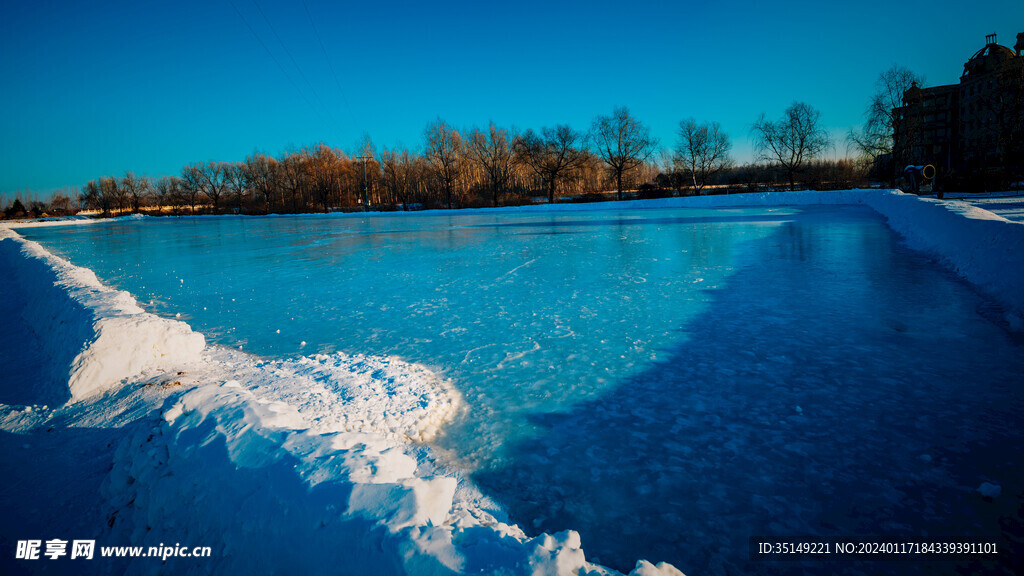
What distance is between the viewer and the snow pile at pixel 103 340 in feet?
12.8

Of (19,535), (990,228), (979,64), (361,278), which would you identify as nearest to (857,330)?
(990,228)

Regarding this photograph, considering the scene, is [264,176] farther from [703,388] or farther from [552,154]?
[703,388]

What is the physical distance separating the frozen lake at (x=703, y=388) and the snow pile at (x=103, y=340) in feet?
2.31

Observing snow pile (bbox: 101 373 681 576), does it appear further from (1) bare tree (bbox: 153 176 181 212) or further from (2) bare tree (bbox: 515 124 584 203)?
(1) bare tree (bbox: 153 176 181 212)

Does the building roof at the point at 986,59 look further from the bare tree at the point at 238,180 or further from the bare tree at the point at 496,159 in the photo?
the bare tree at the point at 238,180

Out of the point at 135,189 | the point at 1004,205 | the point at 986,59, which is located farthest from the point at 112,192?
the point at 986,59

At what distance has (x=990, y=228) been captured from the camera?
6594 mm

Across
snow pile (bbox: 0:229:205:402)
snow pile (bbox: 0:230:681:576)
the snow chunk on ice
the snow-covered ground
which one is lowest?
the snow chunk on ice

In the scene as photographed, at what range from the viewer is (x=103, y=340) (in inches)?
162

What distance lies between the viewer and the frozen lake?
2.12 meters

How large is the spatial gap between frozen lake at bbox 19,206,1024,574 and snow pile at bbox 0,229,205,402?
703mm

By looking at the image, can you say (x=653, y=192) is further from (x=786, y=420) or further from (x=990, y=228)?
(x=786, y=420)

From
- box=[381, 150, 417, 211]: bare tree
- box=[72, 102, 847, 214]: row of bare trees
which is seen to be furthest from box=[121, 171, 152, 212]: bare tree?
box=[381, 150, 417, 211]: bare tree

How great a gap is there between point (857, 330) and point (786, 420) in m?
2.50
